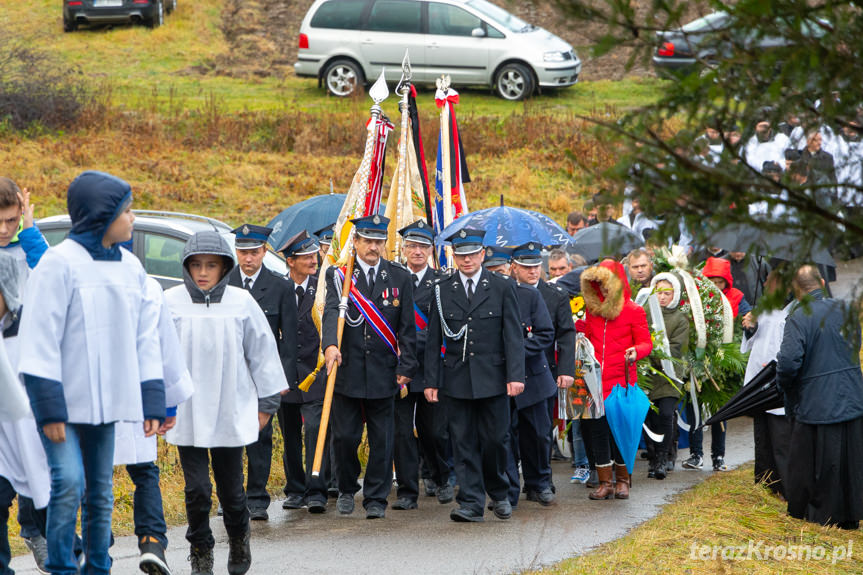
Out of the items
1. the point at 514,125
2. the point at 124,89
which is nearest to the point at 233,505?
the point at 514,125

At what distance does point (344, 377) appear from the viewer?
845 cm

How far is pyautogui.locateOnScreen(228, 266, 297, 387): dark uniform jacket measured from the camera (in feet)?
27.2

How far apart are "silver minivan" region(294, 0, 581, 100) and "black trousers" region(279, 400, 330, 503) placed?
1413cm

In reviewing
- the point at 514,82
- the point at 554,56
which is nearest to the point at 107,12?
the point at 514,82

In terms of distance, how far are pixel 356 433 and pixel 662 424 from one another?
279 centimetres

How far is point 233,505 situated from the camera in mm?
6383

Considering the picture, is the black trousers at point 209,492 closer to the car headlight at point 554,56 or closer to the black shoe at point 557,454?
the black shoe at point 557,454

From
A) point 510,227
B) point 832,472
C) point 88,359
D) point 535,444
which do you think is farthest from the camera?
point 510,227

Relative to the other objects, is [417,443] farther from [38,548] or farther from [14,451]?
[14,451]

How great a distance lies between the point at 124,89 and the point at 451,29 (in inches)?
275

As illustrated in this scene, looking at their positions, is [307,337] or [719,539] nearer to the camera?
[719,539]

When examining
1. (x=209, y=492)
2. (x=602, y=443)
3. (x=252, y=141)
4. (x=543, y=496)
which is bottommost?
(x=543, y=496)

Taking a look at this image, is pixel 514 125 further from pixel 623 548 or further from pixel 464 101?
pixel 623 548

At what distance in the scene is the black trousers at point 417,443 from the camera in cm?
875
